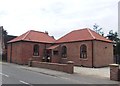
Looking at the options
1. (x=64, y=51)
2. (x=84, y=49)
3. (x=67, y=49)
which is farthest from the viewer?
(x=64, y=51)

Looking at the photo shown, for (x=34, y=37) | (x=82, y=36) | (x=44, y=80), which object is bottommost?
(x=44, y=80)

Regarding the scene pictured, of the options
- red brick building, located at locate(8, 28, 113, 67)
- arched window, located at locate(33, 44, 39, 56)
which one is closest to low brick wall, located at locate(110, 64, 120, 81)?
red brick building, located at locate(8, 28, 113, 67)

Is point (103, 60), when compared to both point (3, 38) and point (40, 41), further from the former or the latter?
point (3, 38)

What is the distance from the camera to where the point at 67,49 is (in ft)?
122

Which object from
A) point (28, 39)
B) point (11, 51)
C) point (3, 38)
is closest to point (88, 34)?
point (28, 39)

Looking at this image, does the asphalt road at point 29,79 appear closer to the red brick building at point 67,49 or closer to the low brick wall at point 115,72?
the low brick wall at point 115,72

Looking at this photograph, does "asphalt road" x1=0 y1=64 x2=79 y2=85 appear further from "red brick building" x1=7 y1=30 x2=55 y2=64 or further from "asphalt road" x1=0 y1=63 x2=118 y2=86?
"red brick building" x1=7 y1=30 x2=55 y2=64

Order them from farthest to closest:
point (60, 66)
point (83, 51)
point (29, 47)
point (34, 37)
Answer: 1. point (34, 37)
2. point (29, 47)
3. point (83, 51)
4. point (60, 66)

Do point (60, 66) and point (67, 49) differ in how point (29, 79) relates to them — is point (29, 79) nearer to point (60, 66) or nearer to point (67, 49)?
point (60, 66)

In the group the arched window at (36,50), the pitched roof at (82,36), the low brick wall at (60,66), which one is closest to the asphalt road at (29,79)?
the low brick wall at (60,66)

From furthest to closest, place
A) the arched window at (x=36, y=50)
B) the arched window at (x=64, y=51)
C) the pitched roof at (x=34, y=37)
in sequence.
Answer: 1. the arched window at (x=36, y=50)
2. the pitched roof at (x=34, y=37)
3. the arched window at (x=64, y=51)

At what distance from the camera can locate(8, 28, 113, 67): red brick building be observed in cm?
3319

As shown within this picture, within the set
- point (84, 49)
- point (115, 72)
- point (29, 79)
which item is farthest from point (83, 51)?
point (29, 79)

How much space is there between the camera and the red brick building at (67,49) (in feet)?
109
